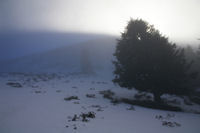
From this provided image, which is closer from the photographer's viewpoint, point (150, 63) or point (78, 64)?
point (150, 63)

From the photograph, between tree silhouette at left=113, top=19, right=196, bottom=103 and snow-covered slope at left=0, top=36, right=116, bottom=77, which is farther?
snow-covered slope at left=0, top=36, right=116, bottom=77

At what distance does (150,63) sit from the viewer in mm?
12812

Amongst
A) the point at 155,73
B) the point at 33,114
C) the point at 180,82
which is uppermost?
the point at 155,73

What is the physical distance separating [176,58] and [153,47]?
8.93ft

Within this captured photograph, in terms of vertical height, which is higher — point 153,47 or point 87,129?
point 153,47

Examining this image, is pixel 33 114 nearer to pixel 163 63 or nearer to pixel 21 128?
pixel 21 128

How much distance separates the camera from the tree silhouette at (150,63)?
12.4 m

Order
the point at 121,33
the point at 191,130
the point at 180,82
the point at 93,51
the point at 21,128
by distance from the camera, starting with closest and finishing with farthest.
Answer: the point at 21,128, the point at 191,130, the point at 180,82, the point at 121,33, the point at 93,51

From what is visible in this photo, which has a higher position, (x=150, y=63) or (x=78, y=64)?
(x=150, y=63)

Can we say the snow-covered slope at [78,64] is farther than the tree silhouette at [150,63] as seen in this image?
Yes

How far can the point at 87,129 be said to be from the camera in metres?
5.72

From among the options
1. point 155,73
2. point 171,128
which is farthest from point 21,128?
point 155,73

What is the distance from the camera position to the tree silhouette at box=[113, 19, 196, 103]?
12.4m

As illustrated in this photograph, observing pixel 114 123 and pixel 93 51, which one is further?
pixel 93 51
